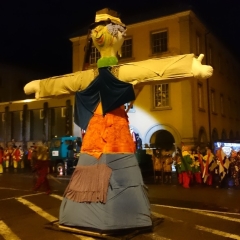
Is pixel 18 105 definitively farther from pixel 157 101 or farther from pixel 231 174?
pixel 231 174

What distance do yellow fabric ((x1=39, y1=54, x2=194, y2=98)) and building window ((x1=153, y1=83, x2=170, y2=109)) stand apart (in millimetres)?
16134

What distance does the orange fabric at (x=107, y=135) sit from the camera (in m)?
6.70

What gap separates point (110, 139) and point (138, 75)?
1.24 metres

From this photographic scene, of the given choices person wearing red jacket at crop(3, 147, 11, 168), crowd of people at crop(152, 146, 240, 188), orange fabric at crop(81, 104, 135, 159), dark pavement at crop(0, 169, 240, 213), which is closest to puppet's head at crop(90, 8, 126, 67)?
orange fabric at crop(81, 104, 135, 159)

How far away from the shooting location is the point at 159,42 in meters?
23.9

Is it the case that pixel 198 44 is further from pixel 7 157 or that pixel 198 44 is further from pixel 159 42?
Answer: pixel 7 157

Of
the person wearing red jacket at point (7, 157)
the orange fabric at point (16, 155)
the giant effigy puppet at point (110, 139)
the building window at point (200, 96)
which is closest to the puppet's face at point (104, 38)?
the giant effigy puppet at point (110, 139)

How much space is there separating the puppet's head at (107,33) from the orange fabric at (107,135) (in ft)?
3.53

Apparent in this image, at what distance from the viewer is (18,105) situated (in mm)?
33312

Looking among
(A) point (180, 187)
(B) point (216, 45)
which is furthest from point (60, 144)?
(B) point (216, 45)

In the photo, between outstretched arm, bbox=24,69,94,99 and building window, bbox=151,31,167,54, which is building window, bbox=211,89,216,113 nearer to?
building window, bbox=151,31,167,54

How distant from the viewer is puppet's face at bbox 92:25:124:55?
7091 millimetres

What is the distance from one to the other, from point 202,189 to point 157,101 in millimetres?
10586

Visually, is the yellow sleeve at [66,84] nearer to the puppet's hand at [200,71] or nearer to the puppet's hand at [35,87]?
the puppet's hand at [35,87]
